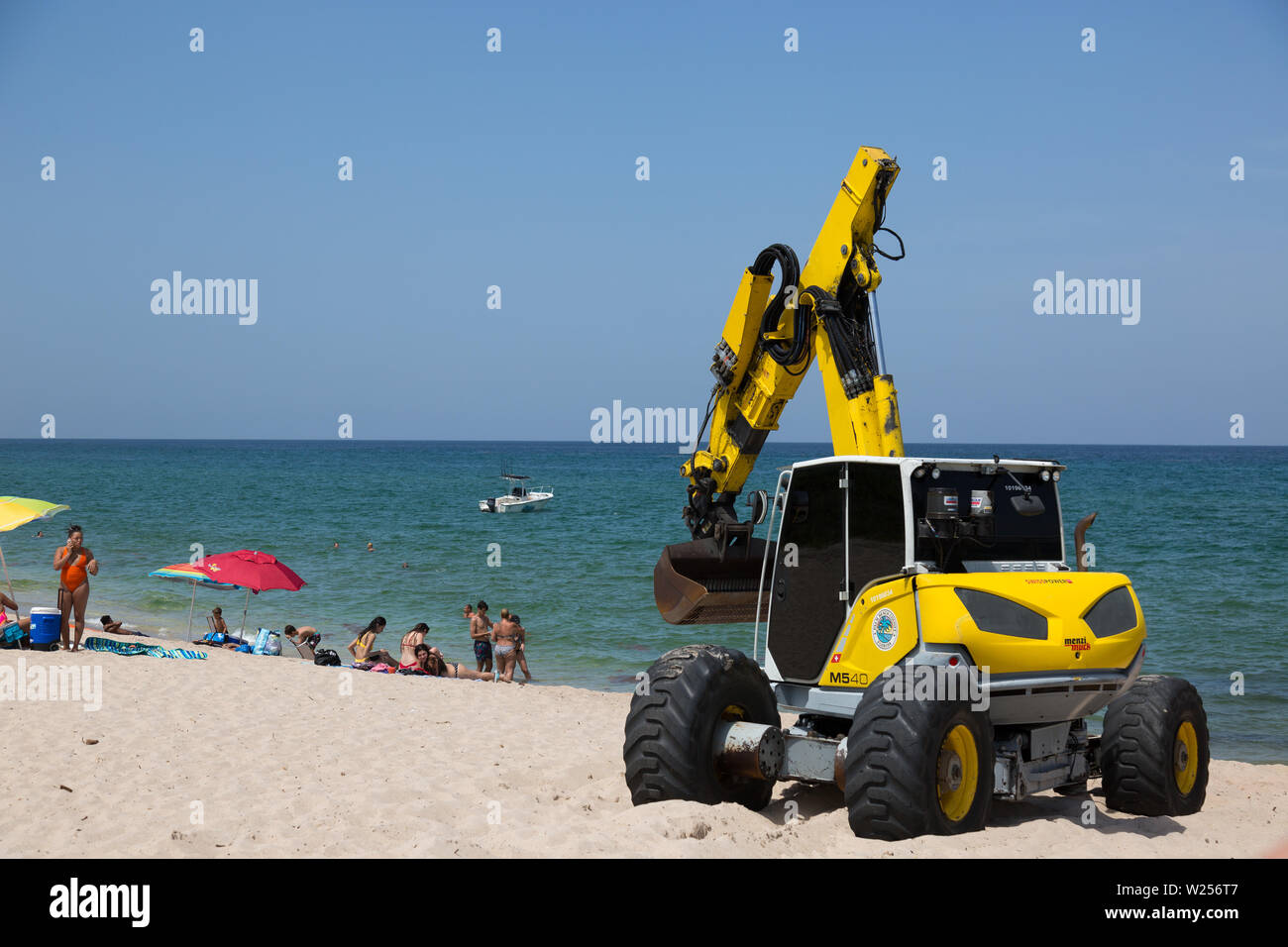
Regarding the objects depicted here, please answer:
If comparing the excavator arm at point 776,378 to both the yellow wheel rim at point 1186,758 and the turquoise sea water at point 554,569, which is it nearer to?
the turquoise sea water at point 554,569

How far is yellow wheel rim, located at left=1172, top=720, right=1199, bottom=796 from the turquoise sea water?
71.8 inches

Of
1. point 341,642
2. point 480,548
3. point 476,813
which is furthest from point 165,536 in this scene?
point 476,813

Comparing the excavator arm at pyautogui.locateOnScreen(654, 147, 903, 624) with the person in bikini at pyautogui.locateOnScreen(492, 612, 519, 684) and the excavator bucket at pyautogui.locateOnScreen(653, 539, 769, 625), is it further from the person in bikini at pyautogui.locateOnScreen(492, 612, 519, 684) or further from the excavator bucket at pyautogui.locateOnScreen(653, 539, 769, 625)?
the person in bikini at pyautogui.locateOnScreen(492, 612, 519, 684)

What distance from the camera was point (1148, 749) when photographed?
8.28m

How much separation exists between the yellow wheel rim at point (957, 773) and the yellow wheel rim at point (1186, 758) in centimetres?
276

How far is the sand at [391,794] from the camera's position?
6.89 m

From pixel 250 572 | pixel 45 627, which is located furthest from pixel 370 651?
pixel 45 627

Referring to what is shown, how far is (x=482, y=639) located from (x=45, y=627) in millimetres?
6701

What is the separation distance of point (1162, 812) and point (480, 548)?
1378 inches

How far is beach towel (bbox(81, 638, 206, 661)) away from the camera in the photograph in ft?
52.7

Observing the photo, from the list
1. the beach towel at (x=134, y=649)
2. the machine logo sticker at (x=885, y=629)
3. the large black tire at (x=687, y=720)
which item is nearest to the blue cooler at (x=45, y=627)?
the beach towel at (x=134, y=649)

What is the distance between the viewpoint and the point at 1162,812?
8391 mm

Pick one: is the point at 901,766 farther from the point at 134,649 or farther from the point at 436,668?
the point at 134,649
